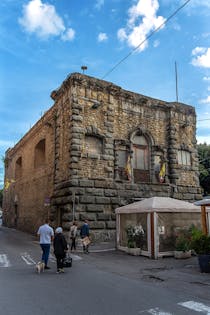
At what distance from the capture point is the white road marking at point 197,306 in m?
5.38

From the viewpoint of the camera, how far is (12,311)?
5.10 metres

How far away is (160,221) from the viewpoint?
42.1 feet

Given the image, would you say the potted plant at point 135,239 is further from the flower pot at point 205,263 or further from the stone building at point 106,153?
the flower pot at point 205,263

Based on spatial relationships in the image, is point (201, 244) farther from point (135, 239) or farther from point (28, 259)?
point (28, 259)

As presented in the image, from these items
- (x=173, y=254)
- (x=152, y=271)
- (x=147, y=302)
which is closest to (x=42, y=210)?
(x=173, y=254)

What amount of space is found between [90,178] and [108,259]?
18.8 ft

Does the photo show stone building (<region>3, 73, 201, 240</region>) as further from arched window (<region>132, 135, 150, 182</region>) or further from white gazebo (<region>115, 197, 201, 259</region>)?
white gazebo (<region>115, 197, 201, 259</region>)

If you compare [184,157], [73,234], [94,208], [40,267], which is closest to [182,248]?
[73,234]

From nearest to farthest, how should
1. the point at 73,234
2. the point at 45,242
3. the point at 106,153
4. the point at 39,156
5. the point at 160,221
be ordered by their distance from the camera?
the point at 45,242 → the point at 160,221 → the point at 73,234 → the point at 106,153 → the point at 39,156

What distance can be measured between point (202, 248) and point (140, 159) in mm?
10498

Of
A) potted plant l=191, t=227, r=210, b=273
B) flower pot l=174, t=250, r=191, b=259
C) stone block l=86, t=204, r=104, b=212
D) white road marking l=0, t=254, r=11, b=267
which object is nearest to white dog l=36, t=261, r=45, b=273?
white road marking l=0, t=254, r=11, b=267

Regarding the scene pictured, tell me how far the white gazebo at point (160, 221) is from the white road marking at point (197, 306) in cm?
651

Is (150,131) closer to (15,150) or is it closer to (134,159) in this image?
(134,159)

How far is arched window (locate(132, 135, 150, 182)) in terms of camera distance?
19422 mm
